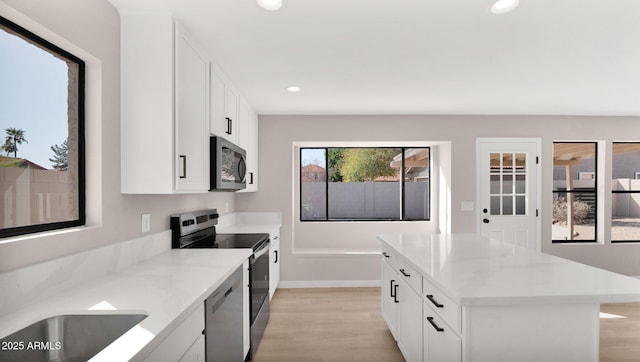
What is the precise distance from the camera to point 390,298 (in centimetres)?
289

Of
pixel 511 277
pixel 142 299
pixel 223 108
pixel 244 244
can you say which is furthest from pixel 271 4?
pixel 511 277

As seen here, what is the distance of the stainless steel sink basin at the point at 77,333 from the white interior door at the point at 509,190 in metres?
4.43

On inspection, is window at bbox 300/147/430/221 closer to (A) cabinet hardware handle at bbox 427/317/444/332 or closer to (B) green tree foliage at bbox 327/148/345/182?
(B) green tree foliage at bbox 327/148/345/182

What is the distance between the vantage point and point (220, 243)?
2.82 meters

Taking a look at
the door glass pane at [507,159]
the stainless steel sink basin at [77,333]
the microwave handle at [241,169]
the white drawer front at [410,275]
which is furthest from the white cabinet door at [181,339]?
the door glass pane at [507,159]

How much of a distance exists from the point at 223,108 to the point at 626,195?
606cm

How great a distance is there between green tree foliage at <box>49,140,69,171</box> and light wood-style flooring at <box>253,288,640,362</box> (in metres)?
1.87

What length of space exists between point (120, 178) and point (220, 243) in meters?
1.04

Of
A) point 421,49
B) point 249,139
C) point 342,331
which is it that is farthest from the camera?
point 249,139

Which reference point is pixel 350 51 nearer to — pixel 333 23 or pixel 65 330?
pixel 333 23

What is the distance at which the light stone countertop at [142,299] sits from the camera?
3.42 feet

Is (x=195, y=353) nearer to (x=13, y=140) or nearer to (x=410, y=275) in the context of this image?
(x=13, y=140)

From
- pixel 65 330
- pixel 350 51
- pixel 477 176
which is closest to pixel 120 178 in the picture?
pixel 65 330

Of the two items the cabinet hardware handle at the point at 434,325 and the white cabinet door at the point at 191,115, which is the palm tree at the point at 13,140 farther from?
the cabinet hardware handle at the point at 434,325
